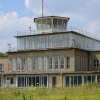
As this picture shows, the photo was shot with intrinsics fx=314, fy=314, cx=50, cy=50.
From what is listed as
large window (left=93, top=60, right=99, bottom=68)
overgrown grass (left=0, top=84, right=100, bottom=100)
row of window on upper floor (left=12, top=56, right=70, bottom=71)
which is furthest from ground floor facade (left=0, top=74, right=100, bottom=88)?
overgrown grass (left=0, top=84, right=100, bottom=100)

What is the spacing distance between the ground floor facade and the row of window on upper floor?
72.3 inches

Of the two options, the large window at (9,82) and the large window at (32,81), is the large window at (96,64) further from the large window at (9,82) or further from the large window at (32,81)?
the large window at (9,82)

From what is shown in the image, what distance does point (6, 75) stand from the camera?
176ft

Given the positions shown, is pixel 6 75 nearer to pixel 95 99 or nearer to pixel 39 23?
pixel 39 23

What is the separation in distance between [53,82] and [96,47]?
48.6 feet

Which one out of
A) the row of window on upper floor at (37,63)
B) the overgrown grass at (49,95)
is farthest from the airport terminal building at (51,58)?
the overgrown grass at (49,95)

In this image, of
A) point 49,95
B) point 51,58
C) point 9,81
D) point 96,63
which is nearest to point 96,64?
point 96,63

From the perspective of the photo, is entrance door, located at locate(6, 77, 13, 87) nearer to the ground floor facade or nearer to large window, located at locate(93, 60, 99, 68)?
the ground floor facade

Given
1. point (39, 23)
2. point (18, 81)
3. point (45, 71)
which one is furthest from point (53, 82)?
point (39, 23)

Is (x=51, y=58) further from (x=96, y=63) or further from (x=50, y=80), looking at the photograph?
(x=96, y=63)

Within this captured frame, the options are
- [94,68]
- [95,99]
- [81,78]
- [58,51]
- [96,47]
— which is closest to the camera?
[95,99]

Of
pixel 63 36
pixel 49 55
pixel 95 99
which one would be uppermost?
pixel 63 36

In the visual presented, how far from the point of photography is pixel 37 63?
5234cm

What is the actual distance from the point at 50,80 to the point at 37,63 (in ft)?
14.3
